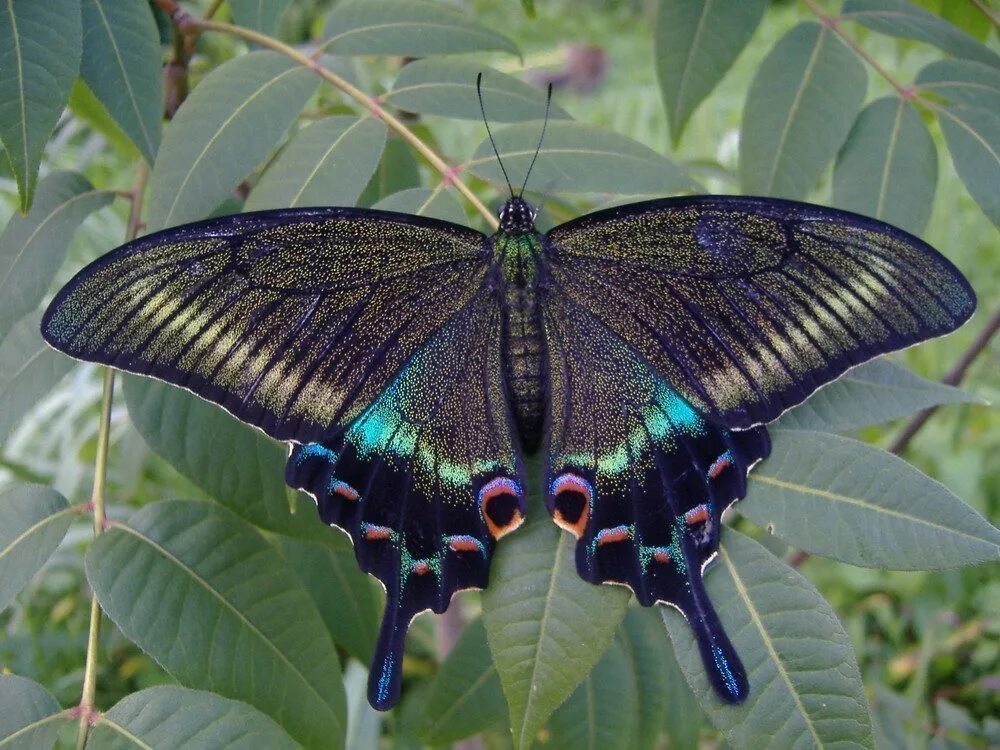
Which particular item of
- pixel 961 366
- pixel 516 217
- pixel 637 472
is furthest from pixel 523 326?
pixel 961 366

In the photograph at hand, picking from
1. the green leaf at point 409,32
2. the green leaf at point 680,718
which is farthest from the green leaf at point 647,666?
the green leaf at point 409,32

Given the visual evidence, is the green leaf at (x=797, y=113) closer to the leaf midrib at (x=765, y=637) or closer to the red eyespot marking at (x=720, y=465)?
the red eyespot marking at (x=720, y=465)

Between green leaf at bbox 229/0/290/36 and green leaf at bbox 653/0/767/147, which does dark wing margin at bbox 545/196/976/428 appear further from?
green leaf at bbox 229/0/290/36

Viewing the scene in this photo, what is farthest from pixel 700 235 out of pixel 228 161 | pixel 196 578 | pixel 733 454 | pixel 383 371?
pixel 196 578

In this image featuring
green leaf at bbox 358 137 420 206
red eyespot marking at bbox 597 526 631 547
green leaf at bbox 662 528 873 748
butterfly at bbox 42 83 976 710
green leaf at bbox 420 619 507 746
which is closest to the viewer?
green leaf at bbox 662 528 873 748

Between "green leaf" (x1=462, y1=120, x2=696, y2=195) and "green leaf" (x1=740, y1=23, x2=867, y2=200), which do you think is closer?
"green leaf" (x1=462, y1=120, x2=696, y2=195)

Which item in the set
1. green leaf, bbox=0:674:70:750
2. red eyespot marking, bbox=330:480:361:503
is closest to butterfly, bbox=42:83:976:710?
red eyespot marking, bbox=330:480:361:503

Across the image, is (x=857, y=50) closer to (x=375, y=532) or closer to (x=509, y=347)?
(x=509, y=347)

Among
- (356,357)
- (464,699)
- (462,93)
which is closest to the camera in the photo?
(356,357)
